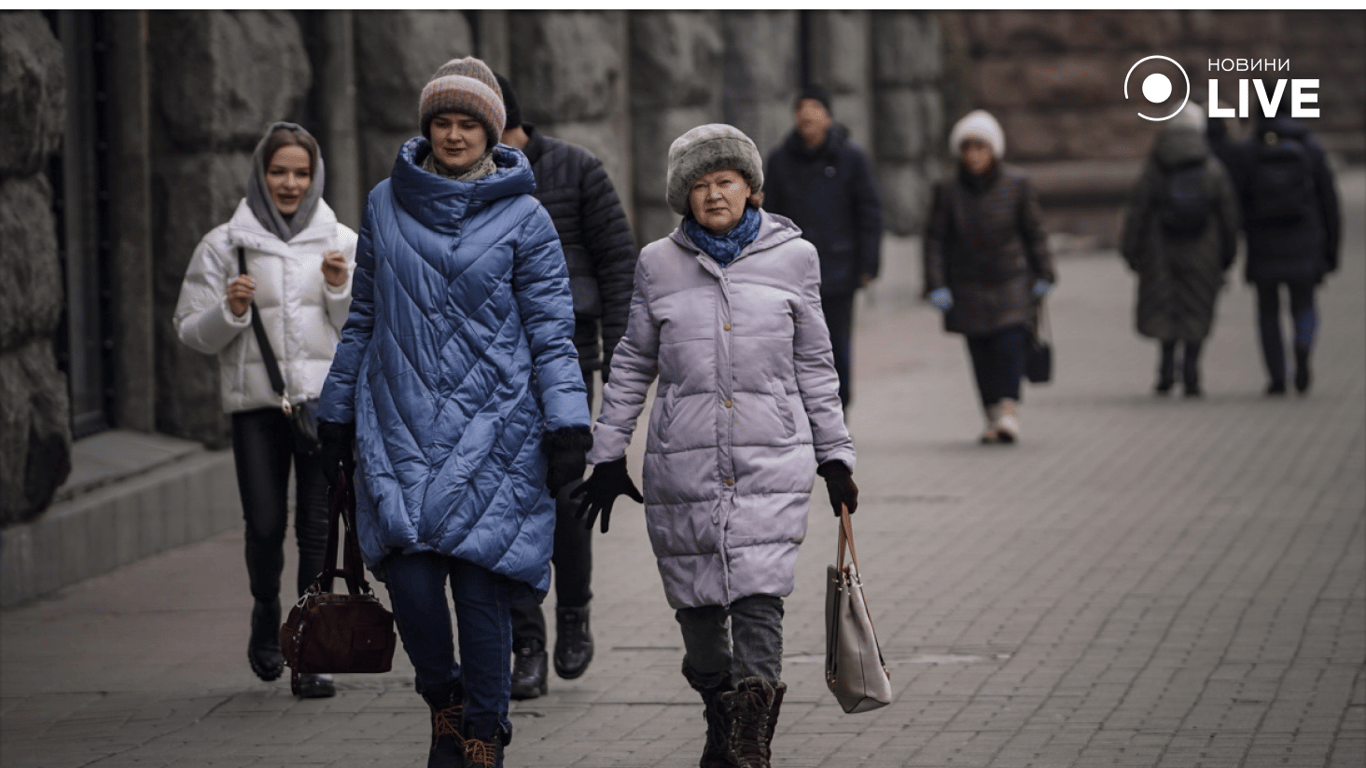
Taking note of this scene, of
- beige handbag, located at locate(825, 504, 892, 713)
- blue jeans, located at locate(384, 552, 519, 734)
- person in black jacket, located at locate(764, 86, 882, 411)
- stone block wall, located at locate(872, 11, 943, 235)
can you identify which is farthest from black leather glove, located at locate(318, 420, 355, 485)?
stone block wall, located at locate(872, 11, 943, 235)

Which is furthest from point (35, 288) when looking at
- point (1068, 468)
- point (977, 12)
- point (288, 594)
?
point (977, 12)

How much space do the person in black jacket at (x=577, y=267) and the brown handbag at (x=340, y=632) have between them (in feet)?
3.32

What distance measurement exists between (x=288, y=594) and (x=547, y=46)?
5295 mm

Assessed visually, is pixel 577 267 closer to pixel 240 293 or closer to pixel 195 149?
pixel 240 293

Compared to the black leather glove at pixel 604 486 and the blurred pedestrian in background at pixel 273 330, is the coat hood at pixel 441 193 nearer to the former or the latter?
the black leather glove at pixel 604 486

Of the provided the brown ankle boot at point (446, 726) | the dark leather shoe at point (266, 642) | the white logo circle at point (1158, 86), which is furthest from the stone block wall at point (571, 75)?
the white logo circle at point (1158, 86)

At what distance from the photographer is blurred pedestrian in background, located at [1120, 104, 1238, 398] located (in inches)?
518

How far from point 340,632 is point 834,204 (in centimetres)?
642

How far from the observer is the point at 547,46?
12266 mm

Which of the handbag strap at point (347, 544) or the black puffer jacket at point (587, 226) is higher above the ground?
the black puffer jacket at point (587, 226)

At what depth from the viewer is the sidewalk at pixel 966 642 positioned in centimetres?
559

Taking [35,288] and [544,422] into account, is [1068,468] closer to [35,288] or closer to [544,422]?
[35,288]

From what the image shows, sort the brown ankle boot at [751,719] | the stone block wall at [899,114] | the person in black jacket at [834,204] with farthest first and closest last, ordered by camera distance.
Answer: the stone block wall at [899,114] → the person in black jacket at [834,204] → the brown ankle boot at [751,719]

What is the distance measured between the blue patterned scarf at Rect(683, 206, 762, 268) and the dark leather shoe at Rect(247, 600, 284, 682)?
1.85m
